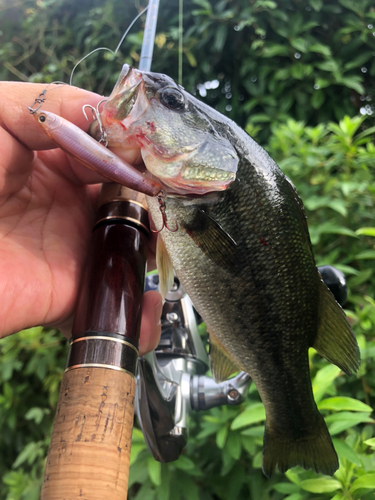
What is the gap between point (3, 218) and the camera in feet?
2.42

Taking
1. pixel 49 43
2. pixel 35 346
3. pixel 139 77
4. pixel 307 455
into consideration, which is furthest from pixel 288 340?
pixel 49 43

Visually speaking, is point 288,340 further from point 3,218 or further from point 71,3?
point 71,3

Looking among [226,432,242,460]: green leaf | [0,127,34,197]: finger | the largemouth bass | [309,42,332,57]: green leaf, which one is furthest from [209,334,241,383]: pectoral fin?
[309,42,332,57]: green leaf

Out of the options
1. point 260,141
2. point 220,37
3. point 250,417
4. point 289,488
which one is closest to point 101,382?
point 250,417

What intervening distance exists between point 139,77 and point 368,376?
1.08 metres

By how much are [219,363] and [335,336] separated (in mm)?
237

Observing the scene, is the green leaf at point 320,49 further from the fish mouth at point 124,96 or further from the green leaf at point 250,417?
the green leaf at point 250,417

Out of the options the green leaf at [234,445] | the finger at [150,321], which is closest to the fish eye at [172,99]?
the finger at [150,321]

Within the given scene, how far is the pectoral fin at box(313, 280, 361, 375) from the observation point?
0.66m

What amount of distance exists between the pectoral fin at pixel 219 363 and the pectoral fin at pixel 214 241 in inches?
7.0

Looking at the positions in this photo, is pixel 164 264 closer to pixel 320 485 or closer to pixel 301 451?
pixel 301 451

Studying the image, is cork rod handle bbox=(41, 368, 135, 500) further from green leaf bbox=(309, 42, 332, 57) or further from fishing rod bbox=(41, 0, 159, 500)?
green leaf bbox=(309, 42, 332, 57)

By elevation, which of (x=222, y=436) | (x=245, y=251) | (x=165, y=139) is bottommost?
(x=222, y=436)

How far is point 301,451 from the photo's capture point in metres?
0.69
